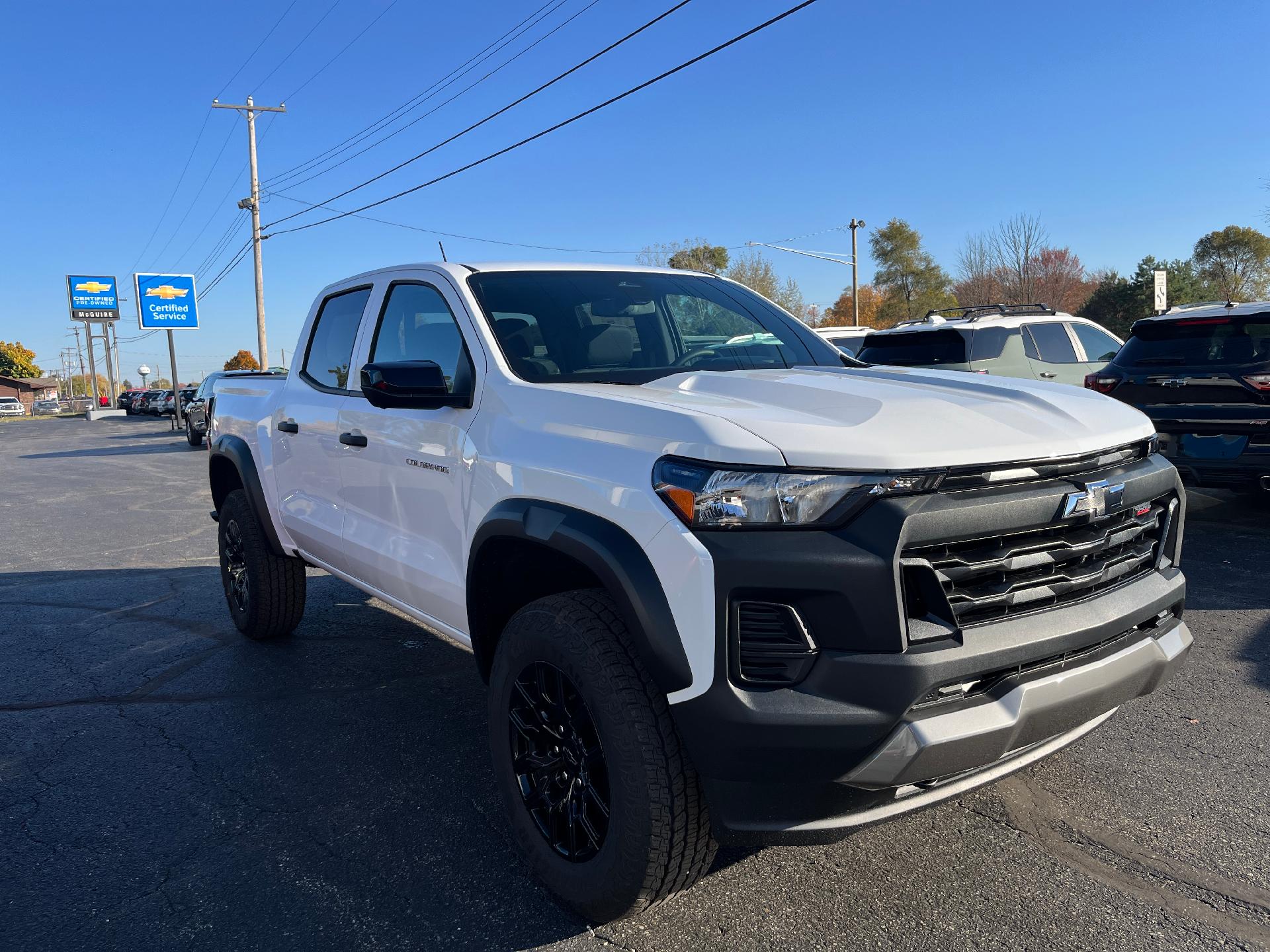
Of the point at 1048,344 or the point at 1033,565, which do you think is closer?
the point at 1033,565

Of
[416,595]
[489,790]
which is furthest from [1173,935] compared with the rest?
[416,595]

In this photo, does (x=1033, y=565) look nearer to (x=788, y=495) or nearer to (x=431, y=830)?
(x=788, y=495)

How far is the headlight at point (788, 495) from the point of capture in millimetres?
2154

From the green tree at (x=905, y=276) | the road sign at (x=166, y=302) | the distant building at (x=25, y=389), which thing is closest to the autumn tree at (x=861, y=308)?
the green tree at (x=905, y=276)

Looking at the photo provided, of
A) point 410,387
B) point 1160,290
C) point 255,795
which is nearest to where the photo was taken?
point 410,387

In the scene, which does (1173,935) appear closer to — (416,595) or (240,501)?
(416,595)

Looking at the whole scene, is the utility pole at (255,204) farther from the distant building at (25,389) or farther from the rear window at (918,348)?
the distant building at (25,389)

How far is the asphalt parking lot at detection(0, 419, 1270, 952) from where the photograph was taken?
2.55 meters

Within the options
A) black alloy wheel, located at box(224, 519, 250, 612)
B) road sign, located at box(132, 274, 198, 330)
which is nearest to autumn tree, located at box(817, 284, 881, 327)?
road sign, located at box(132, 274, 198, 330)

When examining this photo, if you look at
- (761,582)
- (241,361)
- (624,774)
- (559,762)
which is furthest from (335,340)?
(241,361)

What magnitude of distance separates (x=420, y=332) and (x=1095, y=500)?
2523mm

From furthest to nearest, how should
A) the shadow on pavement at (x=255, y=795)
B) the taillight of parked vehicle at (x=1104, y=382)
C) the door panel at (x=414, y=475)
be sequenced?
1. the taillight of parked vehicle at (x=1104, y=382)
2. the door panel at (x=414, y=475)
3. the shadow on pavement at (x=255, y=795)

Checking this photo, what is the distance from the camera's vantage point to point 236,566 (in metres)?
5.49

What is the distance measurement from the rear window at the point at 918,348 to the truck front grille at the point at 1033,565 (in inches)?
313
